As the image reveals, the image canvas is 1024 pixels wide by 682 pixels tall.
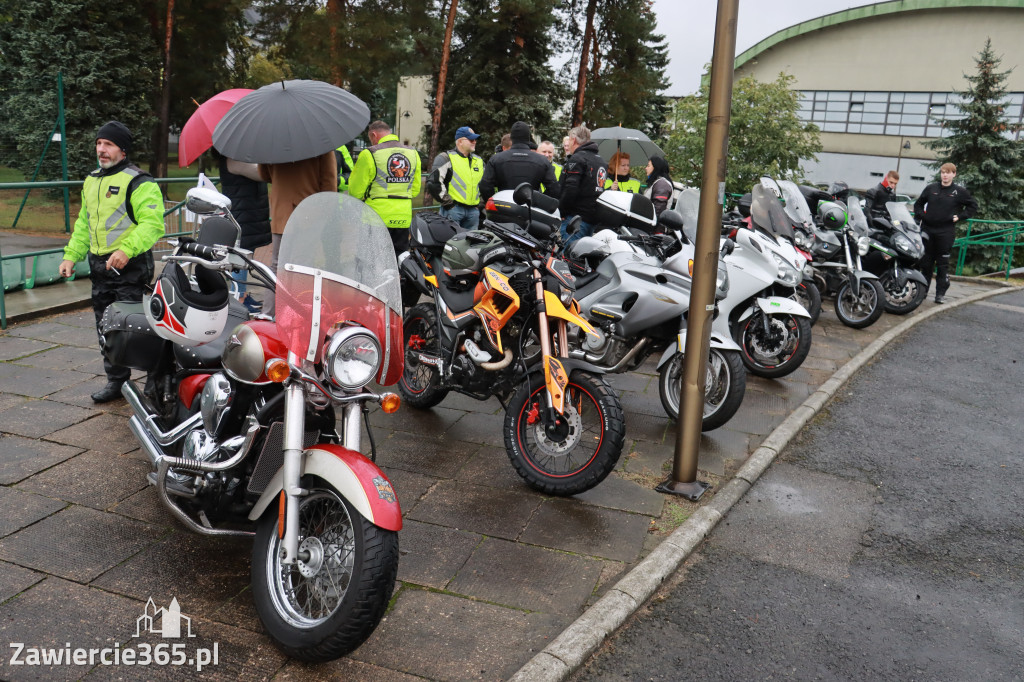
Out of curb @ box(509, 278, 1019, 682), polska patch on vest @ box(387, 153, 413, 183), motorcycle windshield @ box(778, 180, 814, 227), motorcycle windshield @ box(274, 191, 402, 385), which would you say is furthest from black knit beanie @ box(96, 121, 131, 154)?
motorcycle windshield @ box(778, 180, 814, 227)

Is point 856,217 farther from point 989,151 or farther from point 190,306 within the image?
point 989,151

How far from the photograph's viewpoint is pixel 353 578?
8.77 ft

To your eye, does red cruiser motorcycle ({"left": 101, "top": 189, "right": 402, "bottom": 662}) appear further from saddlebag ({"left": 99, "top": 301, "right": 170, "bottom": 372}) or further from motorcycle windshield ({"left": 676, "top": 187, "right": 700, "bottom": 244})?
motorcycle windshield ({"left": 676, "top": 187, "right": 700, "bottom": 244})

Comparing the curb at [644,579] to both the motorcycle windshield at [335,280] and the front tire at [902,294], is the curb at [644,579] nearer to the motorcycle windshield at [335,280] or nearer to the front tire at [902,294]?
the motorcycle windshield at [335,280]

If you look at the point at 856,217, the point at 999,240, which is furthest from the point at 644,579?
the point at 999,240

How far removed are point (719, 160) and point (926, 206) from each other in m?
9.15

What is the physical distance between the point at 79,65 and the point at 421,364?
2036cm

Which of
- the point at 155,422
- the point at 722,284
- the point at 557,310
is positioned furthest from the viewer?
the point at 722,284

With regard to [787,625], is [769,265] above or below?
above

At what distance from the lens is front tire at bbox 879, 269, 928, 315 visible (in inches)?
417

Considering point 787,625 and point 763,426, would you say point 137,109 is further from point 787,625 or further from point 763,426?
point 787,625

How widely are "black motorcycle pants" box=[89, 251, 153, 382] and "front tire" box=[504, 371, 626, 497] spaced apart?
8.95 feet

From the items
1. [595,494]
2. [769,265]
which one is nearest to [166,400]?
[595,494]

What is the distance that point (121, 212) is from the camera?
5.19 m
